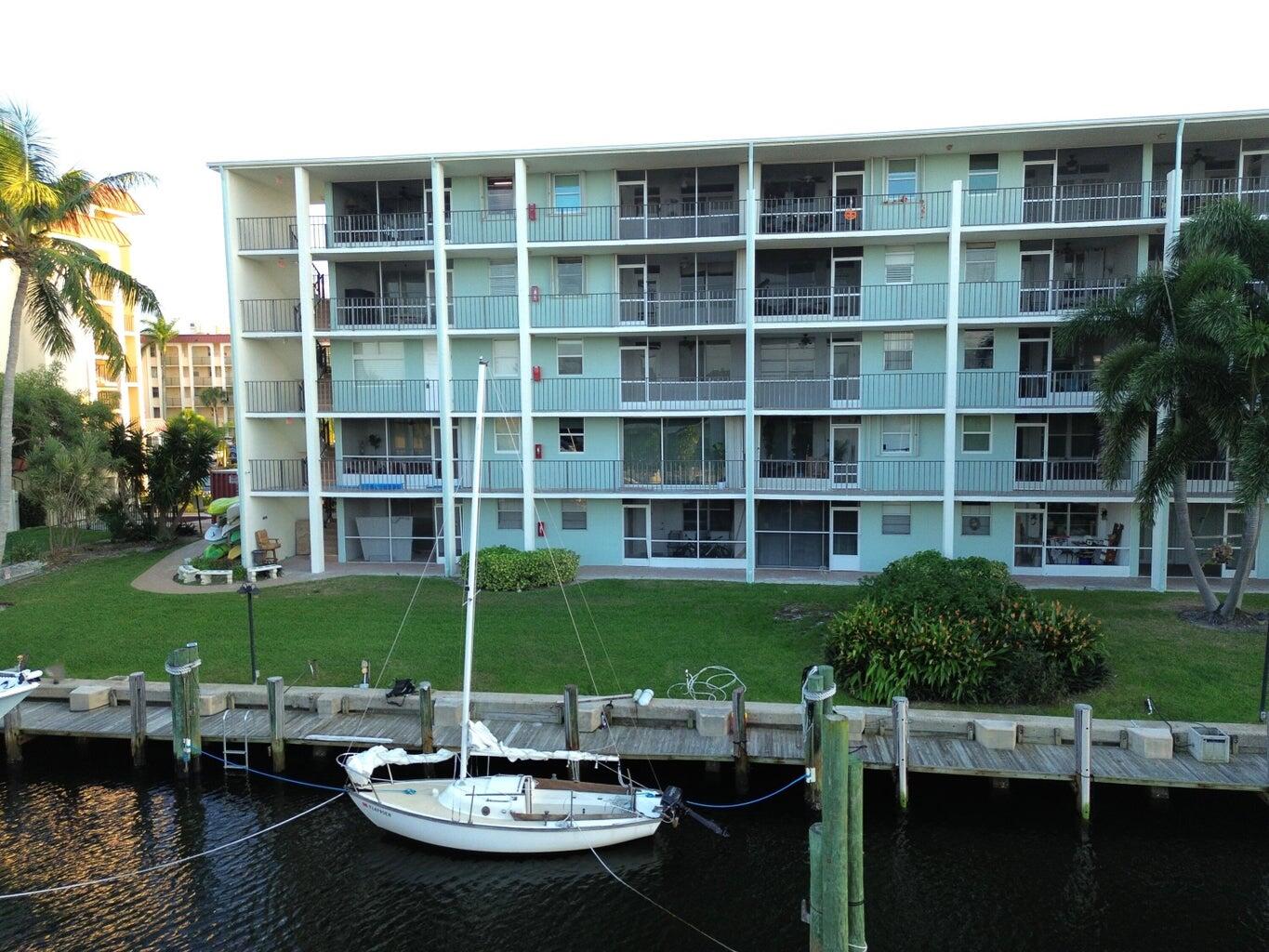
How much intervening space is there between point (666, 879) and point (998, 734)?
228 inches

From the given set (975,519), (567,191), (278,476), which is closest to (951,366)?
(975,519)

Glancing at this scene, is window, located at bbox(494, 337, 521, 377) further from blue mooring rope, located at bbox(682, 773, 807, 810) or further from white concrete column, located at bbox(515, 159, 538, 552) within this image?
blue mooring rope, located at bbox(682, 773, 807, 810)

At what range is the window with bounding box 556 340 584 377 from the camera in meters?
27.8

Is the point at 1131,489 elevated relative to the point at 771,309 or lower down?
lower down

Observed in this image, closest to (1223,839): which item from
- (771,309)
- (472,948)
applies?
(472,948)

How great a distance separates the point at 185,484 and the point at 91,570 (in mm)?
5381

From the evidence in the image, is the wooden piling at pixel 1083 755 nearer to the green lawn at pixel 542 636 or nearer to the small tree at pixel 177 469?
the green lawn at pixel 542 636

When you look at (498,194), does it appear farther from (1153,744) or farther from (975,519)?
(1153,744)

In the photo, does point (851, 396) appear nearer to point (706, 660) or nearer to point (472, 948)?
point (706, 660)

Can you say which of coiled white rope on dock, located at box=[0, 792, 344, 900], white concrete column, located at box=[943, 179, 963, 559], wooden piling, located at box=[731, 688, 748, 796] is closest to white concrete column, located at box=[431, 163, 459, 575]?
coiled white rope on dock, located at box=[0, 792, 344, 900]

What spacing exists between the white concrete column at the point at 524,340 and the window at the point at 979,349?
1334cm

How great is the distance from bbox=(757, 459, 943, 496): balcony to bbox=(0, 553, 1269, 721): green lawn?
12.0 feet

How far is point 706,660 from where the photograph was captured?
57.7 feet

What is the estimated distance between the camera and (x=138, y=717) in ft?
49.4
